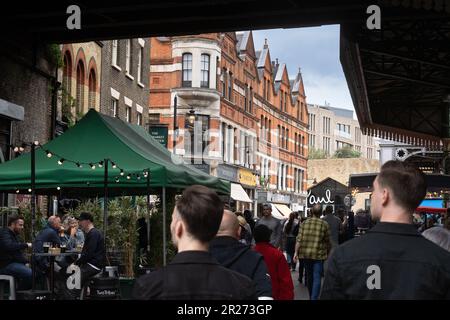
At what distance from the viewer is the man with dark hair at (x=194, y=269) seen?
3.44m

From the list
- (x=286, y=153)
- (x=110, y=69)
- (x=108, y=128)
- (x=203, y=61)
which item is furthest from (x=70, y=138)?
(x=286, y=153)

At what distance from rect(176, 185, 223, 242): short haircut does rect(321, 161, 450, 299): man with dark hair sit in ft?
1.96

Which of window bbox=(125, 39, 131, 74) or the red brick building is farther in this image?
the red brick building

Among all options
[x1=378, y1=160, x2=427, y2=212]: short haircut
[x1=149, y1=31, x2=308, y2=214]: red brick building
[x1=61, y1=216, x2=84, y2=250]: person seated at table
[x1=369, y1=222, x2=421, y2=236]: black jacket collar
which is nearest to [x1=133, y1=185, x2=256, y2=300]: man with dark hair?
[x1=369, y1=222, x2=421, y2=236]: black jacket collar

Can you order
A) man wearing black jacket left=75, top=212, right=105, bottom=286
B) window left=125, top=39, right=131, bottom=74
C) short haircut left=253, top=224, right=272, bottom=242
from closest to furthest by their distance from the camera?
short haircut left=253, top=224, right=272, bottom=242 < man wearing black jacket left=75, top=212, right=105, bottom=286 < window left=125, top=39, right=131, bottom=74

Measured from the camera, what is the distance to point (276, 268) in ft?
24.6

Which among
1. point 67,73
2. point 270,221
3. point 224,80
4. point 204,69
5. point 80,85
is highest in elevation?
point 204,69

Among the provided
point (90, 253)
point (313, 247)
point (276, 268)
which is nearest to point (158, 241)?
point (313, 247)

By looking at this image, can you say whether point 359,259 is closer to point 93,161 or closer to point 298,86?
point 93,161

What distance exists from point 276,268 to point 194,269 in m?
4.11

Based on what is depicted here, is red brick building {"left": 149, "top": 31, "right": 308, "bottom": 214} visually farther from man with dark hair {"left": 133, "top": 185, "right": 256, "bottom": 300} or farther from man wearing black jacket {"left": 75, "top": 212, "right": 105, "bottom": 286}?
man with dark hair {"left": 133, "top": 185, "right": 256, "bottom": 300}

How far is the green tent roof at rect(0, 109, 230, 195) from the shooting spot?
12672 mm
